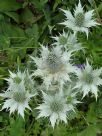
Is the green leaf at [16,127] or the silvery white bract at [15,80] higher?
the silvery white bract at [15,80]

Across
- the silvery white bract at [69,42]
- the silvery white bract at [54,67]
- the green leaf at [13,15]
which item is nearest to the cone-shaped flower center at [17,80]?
the silvery white bract at [54,67]

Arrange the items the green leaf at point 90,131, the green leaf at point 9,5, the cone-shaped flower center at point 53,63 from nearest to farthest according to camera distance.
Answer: the cone-shaped flower center at point 53,63
the green leaf at point 90,131
the green leaf at point 9,5

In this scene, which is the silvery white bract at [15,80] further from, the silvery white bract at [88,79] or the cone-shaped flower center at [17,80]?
the silvery white bract at [88,79]

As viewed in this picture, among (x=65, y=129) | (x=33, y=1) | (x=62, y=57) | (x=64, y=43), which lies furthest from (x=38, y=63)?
(x=33, y=1)

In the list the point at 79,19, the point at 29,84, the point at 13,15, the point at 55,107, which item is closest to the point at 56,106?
the point at 55,107

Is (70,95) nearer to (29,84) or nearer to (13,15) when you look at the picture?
(29,84)

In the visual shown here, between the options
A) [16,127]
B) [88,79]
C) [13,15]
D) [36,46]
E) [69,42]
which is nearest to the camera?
[88,79]
